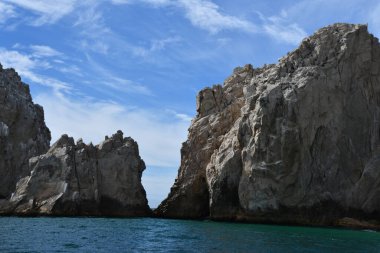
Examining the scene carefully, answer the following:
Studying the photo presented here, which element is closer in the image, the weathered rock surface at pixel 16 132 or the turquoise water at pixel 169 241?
the turquoise water at pixel 169 241

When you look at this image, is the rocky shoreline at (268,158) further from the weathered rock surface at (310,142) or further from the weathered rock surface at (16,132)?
the weathered rock surface at (16,132)

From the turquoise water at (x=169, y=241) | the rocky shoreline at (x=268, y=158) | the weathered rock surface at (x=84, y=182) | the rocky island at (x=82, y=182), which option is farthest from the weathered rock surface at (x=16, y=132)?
the turquoise water at (x=169, y=241)

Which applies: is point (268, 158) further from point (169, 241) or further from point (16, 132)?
point (16, 132)

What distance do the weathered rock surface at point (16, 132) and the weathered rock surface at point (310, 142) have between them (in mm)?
41508

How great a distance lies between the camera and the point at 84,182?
78.9 m

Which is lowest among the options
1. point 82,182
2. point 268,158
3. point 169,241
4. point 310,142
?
point 169,241

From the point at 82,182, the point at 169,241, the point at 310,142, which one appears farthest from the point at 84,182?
the point at 169,241

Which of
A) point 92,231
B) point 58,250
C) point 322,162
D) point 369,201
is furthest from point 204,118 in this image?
point 58,250

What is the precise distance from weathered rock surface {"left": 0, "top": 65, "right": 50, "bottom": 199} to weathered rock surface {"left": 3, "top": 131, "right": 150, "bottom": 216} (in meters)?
17.4

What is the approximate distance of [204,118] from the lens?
83750 millimetres

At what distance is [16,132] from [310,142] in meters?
60.5

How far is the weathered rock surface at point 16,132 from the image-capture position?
94938 mm

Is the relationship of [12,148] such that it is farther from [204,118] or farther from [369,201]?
[369,201]

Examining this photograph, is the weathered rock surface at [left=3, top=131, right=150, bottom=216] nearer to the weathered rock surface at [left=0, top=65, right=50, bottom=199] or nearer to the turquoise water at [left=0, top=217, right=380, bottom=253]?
the weathered rock surface at [left=0, top=65, right=50, bottom=199]
